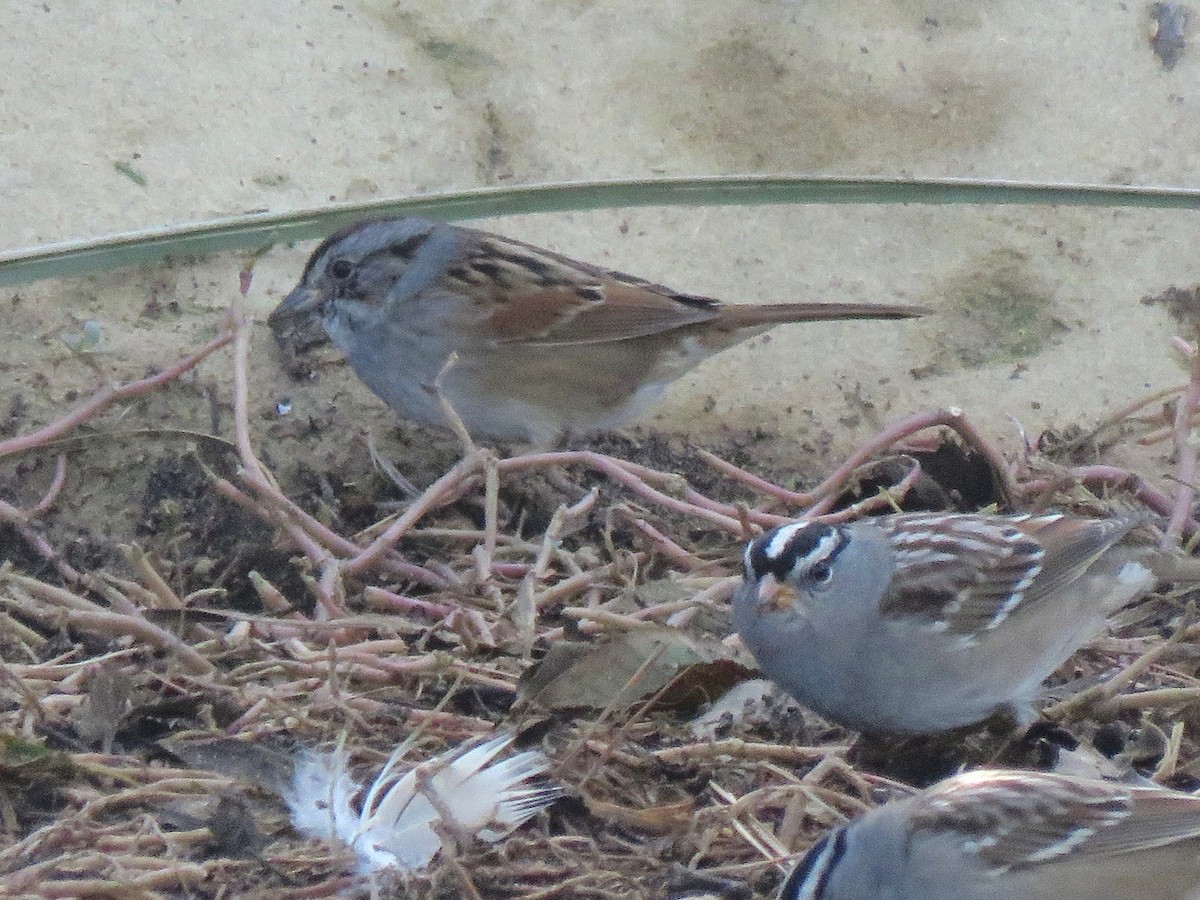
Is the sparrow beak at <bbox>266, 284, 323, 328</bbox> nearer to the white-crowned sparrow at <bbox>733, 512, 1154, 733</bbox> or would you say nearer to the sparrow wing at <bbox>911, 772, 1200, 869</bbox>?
the white-crowned sparrow at <bbox>733, 512, 1154, 733</bbox>

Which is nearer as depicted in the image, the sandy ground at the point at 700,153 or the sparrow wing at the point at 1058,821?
the sparrow wing at the point at 1058,821

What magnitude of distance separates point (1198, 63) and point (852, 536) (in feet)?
11.3

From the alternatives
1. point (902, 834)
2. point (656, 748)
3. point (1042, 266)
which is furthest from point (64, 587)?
point (1042, 266)

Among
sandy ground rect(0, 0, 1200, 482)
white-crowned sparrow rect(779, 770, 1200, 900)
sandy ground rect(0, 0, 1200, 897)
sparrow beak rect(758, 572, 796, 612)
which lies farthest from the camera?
sandy ground rect(0, 0, 1200, 482)

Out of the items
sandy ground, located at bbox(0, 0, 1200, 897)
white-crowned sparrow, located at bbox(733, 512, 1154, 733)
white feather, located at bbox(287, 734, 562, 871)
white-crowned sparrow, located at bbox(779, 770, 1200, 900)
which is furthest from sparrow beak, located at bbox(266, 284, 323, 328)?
white-crowned sparrow, located at bbox(779, 770, 1200, 900)

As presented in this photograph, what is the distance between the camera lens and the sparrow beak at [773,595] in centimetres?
342

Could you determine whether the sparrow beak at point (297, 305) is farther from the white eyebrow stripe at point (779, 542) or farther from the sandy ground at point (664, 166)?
the white eyebrow stripe at point (779, 542)

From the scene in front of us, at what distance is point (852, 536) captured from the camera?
3570mm

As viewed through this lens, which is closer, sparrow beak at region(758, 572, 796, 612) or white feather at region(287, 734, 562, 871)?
white feather at region(287, 734, 562, 871)

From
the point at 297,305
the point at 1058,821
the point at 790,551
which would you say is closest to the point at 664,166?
the point at 297,305

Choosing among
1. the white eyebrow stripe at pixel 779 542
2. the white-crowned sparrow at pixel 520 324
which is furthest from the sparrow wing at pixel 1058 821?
the white-crowned sparrow at pixel 520 324

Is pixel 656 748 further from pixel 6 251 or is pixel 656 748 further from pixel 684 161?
pixel 684 161

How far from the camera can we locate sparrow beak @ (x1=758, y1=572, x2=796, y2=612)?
11.2 ft

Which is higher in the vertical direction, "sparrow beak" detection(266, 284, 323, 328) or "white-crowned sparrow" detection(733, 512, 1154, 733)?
"sparrow beak" detection(266, 284, 323, 328)
